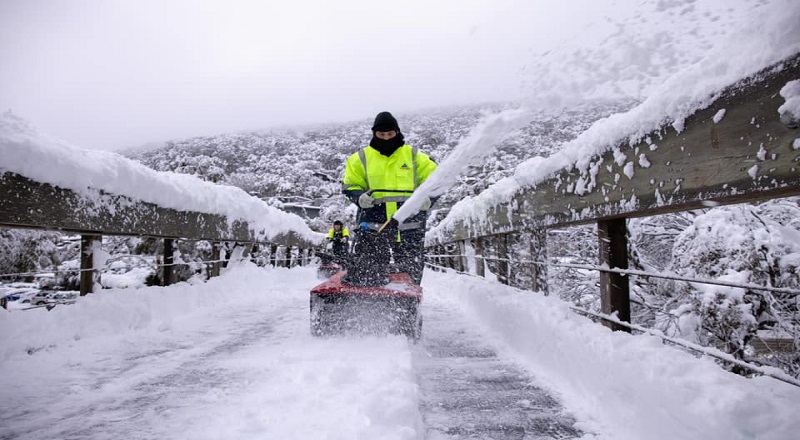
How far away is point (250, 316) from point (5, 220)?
2.78m

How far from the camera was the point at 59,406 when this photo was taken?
2.10m

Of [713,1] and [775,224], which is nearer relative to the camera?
[713,1]

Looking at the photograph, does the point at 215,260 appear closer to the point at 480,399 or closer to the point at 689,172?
the point at 480,399

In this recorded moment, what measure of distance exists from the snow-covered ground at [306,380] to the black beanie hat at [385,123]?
213cm

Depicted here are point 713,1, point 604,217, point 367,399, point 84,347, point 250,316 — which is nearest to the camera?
point 367,399

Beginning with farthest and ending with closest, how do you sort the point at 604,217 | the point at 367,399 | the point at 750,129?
the point at 604,217 < the point at 367,399 < the point at 750,129

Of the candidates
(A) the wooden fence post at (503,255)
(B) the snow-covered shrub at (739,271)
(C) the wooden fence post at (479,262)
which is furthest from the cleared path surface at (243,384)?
(C) the wooden fence post at (479,262)

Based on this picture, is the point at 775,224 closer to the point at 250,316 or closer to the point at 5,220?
the point at 250,316

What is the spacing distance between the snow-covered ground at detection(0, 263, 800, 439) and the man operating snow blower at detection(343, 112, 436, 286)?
0.93 meters

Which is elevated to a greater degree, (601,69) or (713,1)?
(713,1)

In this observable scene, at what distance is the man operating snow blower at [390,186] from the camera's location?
4.54 metres

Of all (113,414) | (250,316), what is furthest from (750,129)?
(250,316)

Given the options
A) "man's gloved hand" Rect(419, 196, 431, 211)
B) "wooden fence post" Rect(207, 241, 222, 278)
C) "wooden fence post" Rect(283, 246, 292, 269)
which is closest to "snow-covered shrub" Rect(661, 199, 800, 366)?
→ "man's gloved hand" Rect(419, 196, 431, 211)

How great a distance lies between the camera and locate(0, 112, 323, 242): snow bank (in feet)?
8.64
